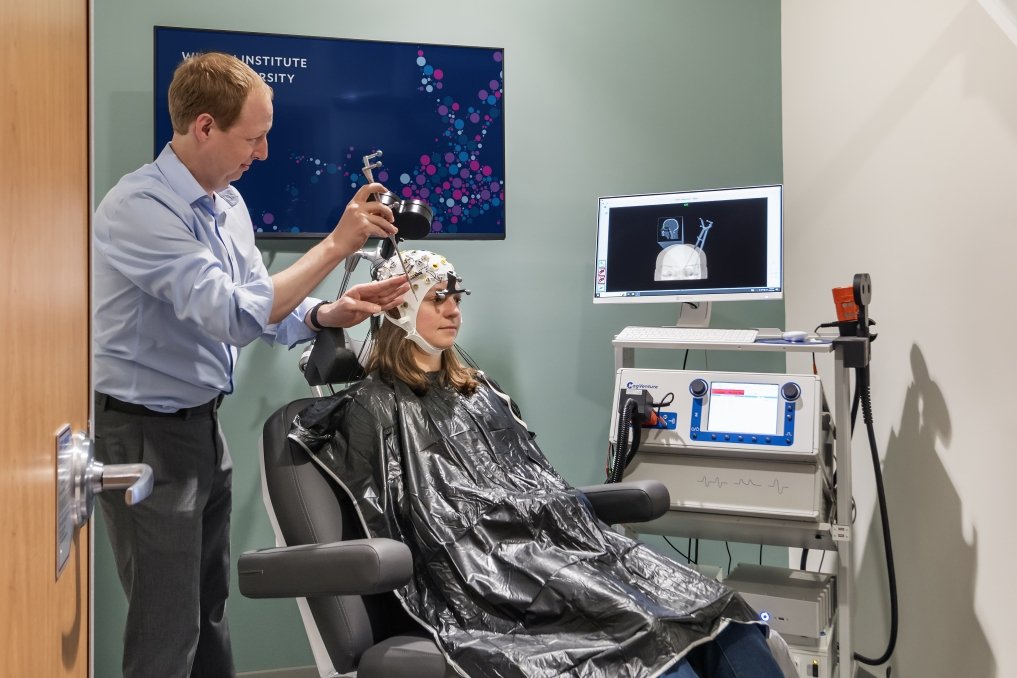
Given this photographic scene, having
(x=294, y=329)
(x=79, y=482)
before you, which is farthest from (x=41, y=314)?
(x=294, y=329)

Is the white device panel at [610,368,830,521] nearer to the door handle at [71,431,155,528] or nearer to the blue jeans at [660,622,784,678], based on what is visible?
the blue jeans at [660,622,784,678]

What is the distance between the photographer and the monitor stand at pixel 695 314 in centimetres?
285

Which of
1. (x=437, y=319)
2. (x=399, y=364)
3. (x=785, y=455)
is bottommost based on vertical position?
(x=785, y=455)

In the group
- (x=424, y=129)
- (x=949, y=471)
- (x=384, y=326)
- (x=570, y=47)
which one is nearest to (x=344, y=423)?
(x=384, y=326)

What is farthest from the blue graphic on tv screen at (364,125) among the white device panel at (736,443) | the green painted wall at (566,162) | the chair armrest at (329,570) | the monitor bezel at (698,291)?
the chair armrest at (329,570)

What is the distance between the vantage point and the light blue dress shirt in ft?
5.57

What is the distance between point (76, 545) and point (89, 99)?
390 mm

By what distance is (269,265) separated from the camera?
9.61 ft

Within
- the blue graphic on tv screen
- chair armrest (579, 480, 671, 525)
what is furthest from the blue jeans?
the blue graphic on tv screen

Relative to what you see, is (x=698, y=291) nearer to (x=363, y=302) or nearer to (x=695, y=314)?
(x=695, y=314)

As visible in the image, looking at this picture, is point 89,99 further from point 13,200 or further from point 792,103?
point 792,103

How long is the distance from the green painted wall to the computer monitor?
1.02 ft

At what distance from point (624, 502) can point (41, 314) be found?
1620 mm

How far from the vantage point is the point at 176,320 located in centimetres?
181
